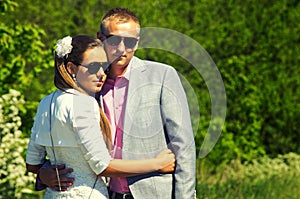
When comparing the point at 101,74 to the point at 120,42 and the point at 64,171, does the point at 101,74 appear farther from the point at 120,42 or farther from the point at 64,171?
the point at 64,171

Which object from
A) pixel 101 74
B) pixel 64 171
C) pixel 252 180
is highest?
pixel 101 74

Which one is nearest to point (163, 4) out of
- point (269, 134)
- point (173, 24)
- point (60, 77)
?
point (173, 24)

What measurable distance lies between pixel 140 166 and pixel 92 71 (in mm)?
512

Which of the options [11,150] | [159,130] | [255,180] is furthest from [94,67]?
[255,180]

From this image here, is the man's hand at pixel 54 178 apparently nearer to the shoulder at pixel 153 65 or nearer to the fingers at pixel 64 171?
the fingers at pixel 64 171

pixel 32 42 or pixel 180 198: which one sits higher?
pixel 32 42

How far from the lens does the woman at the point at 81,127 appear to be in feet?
12.0

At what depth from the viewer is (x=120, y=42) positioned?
12.5ft

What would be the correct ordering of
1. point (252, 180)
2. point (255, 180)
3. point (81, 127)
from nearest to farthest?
point (81, 127)
point (255, 180)
point (252, 180)

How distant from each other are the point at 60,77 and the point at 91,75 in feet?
0.51

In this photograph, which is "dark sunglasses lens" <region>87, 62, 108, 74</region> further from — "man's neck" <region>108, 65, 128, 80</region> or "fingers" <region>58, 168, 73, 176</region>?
"fingers" <region>58, 168, 73, 176</region>

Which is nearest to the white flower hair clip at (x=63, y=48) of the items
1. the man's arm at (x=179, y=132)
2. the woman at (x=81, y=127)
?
the woman at (x=81, y=127)

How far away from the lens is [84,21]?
888 centimetres

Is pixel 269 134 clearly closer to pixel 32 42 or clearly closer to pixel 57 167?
pixel 32 42
